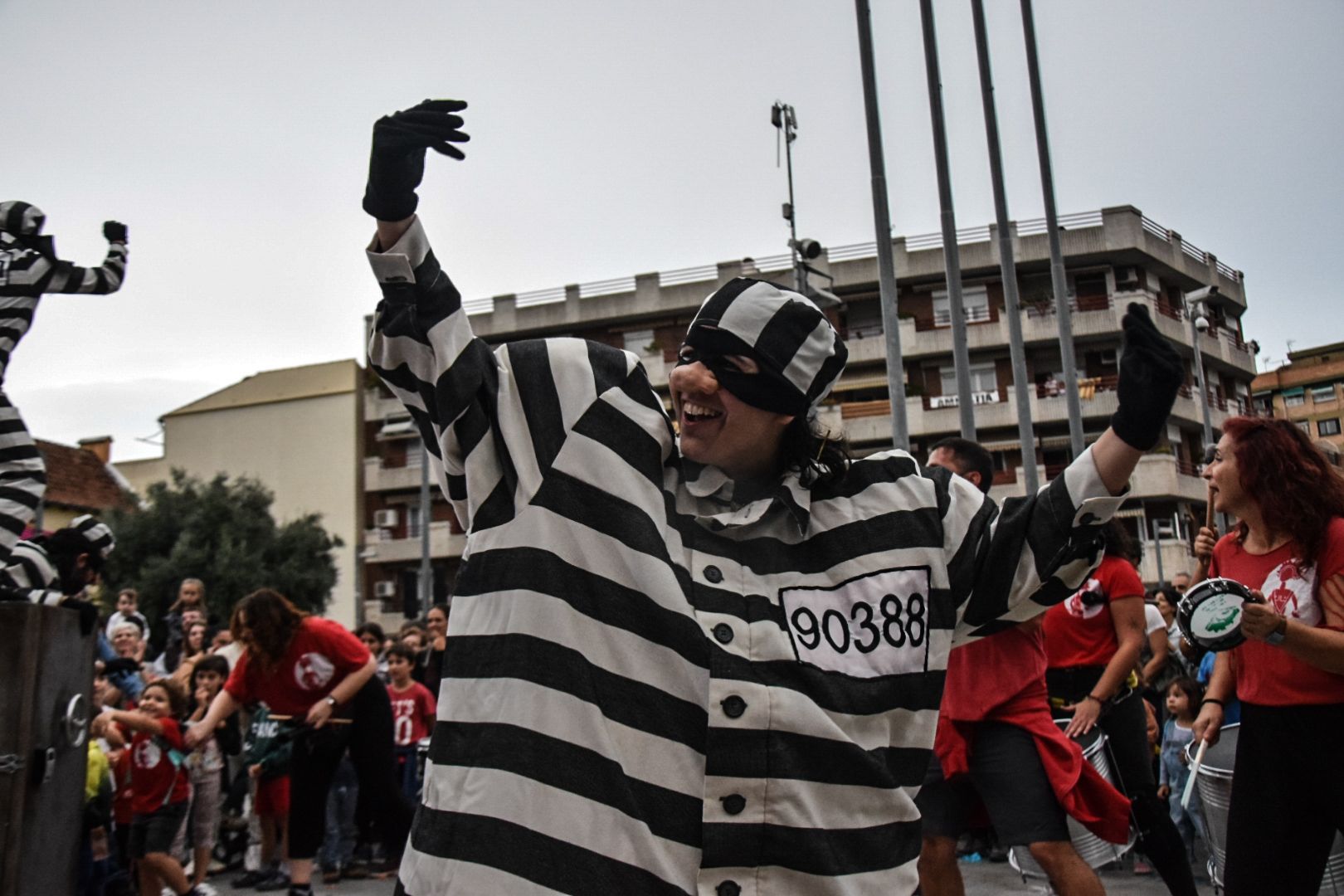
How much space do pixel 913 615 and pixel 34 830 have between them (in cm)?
392

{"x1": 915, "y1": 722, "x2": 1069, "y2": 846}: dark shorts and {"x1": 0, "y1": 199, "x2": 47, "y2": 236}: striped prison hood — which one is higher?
{"x1": 0, "y1": 199, "x2": 47, "y2": 236}: striped prison hood

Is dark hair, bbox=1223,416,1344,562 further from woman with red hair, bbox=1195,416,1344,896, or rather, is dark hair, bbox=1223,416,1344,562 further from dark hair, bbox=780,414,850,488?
dark hair, bbox=780,414,850,488

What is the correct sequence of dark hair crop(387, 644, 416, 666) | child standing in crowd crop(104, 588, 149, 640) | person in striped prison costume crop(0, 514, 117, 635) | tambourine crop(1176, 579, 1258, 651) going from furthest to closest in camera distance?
child standing in crowd crop(104, 588, 149, 640)
dark hair crop(387, 644, 416, 666)
person in striped prison costume crop(0, 514, 117, 635)
tambourine crop(1176, 579, 1258, 651)

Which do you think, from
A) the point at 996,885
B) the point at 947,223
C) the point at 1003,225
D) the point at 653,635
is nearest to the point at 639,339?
the point at 1003,225

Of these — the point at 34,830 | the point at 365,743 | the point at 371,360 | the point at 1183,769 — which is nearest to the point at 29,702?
the point at 34,830

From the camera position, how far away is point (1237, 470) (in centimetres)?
419

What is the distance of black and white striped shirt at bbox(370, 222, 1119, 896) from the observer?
80.4 inches

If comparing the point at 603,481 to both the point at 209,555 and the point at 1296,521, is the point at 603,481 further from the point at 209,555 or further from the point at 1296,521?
the point at 209,555

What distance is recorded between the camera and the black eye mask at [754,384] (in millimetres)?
2434

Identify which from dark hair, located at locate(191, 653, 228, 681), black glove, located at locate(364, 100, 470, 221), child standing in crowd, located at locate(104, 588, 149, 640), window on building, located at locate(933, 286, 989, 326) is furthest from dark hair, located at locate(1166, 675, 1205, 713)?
window on building, located at locate(933, 286, 989, 326)

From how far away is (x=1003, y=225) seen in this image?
14617 millimetres

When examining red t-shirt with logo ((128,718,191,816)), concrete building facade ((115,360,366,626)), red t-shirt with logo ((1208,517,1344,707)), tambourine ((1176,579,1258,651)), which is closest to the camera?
tambourine ((1176,579,1258,651))

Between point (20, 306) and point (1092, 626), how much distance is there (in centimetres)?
499

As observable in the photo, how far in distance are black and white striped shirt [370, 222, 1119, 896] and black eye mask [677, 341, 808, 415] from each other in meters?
0.16
